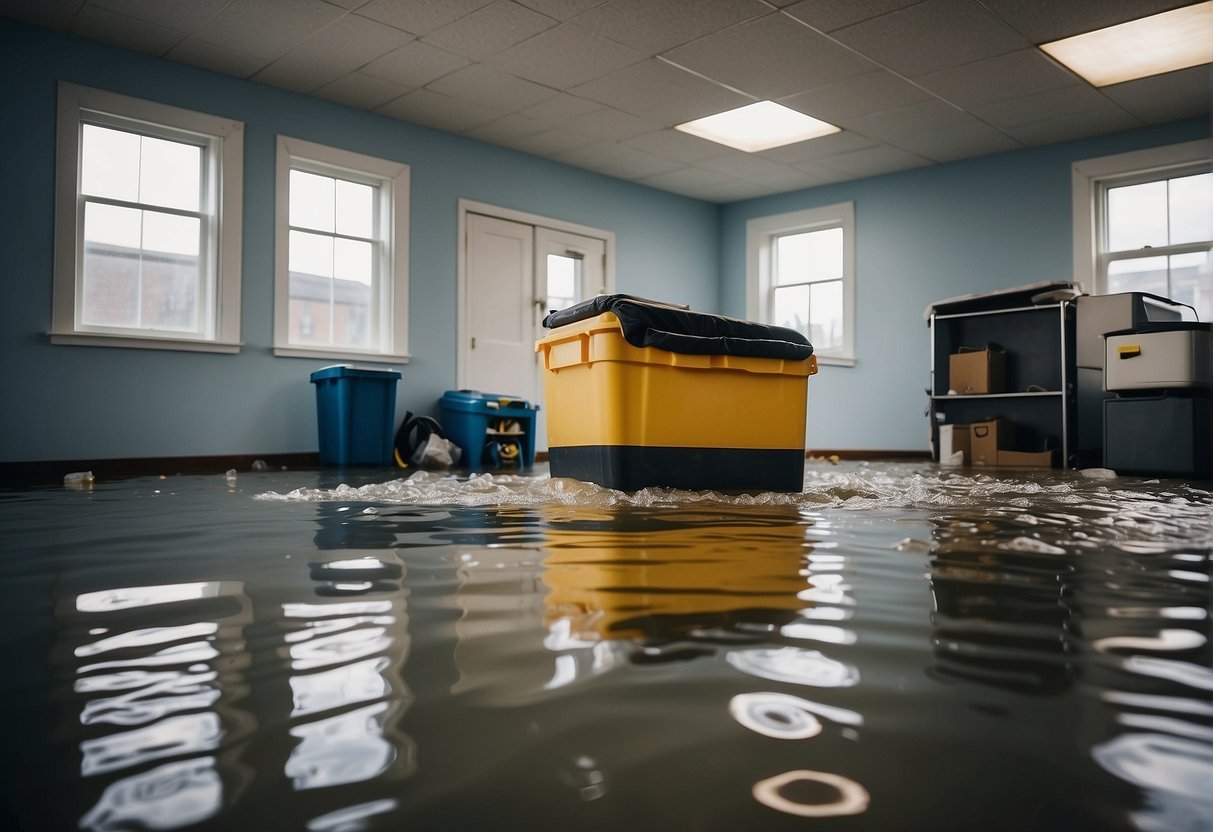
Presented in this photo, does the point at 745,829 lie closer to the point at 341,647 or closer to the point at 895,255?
the point at 341,647

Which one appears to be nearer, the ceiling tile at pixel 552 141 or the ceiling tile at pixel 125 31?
the ceiling tile at pixel 125 31

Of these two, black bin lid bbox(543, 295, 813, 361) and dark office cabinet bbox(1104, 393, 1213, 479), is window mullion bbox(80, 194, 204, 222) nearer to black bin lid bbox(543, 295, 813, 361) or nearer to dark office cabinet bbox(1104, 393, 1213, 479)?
black bin lid bbox(543, 295, 813, 361)

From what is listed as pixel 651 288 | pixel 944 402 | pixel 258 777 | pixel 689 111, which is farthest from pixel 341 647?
pixel 651 288

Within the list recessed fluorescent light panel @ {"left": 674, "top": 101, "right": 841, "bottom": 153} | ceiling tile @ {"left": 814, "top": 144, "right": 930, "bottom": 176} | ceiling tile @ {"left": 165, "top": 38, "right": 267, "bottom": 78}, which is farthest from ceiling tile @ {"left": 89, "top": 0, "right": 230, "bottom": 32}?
ceiling tile @ {"left": 814, "top": 144, "right": 930, "bottom": 176}

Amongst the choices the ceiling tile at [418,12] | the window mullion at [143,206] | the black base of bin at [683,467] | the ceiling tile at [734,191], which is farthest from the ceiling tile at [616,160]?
the black base of bin at [683,467]

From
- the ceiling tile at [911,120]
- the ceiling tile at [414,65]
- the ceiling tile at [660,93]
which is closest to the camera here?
the ceiling tile at [414,65]

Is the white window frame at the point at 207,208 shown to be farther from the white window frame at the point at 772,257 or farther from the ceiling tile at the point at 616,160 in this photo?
the white window frame at the point at 772,257

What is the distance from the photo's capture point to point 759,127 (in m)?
6.59

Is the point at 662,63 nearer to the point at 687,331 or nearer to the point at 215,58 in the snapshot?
the point at 215,58

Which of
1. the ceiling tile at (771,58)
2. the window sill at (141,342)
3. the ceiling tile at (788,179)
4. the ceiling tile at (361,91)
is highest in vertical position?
the ceiling tile at (788,179)

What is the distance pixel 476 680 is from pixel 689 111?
5974 millimetres

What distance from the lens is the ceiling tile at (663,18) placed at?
4.52m

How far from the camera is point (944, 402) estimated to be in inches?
258

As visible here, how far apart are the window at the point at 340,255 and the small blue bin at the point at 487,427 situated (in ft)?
2.27
